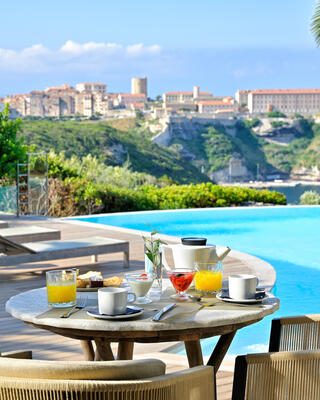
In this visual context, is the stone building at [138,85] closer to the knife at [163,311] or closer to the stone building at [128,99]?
the stone building at [128,99]

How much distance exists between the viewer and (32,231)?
5.80 metres

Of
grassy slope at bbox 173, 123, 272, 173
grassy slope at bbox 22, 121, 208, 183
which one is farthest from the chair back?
grassy slope at bbox 173, 123, 272, 173

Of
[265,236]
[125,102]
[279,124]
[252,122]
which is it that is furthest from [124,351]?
[125,102]

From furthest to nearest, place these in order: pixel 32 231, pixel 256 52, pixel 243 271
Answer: pixel 256 52 < pixel 32 231 < pixel 243 271

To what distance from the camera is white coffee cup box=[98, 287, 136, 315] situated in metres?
1.85

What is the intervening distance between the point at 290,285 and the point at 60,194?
598cm

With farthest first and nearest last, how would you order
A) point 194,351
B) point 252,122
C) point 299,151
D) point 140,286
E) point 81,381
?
point 252,122 < point 299,151 < point 194,351 < point 140,286 < point 81,381

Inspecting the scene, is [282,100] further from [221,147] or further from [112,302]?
[112,302]

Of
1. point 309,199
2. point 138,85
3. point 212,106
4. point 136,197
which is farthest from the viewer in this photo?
point 138,85

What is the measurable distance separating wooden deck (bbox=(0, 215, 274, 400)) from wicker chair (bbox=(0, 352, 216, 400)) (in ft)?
4.04

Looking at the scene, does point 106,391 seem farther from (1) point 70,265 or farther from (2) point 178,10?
(2) point 178,10

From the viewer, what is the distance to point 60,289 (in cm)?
200

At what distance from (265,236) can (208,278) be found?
690 cm

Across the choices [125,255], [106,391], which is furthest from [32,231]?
[106,391]
